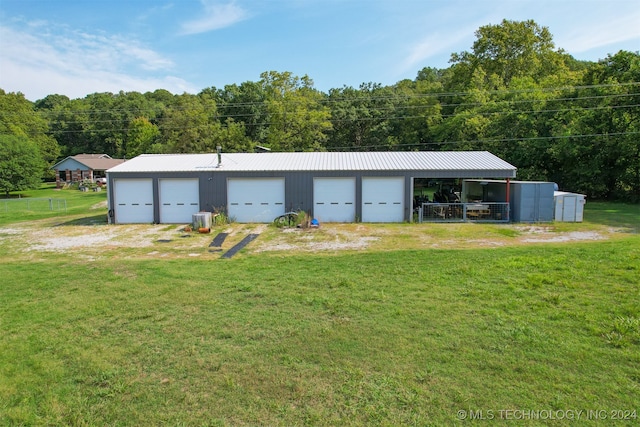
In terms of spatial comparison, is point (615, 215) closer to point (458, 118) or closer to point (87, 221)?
point (458, 118)

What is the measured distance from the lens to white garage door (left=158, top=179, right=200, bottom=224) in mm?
17766

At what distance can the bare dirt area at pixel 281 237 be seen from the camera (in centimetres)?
1162

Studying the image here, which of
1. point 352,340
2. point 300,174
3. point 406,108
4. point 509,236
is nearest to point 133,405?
point 352,340

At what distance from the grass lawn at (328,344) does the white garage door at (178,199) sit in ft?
30.2

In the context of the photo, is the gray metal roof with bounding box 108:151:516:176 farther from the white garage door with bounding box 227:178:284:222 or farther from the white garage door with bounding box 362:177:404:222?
the white garage door with bounding box 362:177:404:222

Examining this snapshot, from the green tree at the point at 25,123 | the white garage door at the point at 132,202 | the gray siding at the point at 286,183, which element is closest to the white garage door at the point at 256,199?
the gray siding at the point at 286,183

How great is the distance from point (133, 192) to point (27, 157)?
1007 inches

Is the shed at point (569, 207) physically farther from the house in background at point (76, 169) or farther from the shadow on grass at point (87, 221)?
the house in background at point (76, 169)

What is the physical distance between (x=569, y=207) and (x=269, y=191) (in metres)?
12.6

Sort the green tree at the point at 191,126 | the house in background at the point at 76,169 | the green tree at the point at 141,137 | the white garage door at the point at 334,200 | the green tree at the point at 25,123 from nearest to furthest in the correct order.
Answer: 1. the white garage door at the point at 334,200
2. the green tree at the point at 191,126
3. the house in background at the point at 76,169
4. the green tree at the point at 141,137
5. the green tree at the point at 25,123

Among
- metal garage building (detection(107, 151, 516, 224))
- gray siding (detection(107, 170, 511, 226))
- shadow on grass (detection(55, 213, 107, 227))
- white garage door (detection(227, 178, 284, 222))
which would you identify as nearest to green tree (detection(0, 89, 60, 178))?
shadow on grass (detection(55, 213, 107, 227))

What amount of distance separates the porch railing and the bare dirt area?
1.10 m

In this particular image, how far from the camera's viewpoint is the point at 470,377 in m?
4.00

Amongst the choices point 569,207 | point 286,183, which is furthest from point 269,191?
point 569,207
